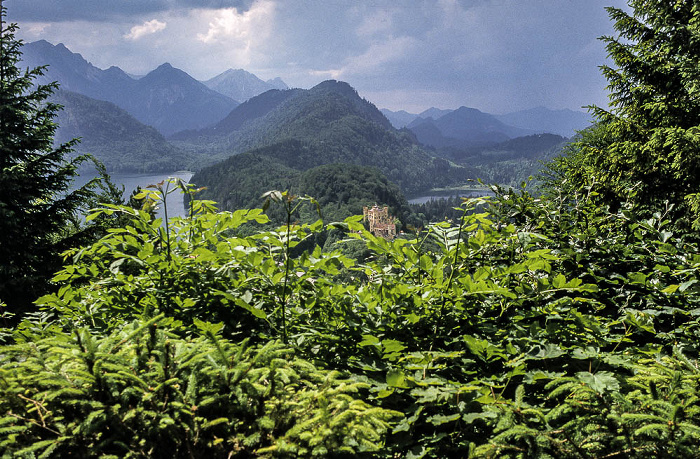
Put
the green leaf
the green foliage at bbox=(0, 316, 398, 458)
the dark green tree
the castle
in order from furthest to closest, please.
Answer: the dark green tree, the castle, the green leaf, the green foliage at bbox=(0, 316, 398, 458)

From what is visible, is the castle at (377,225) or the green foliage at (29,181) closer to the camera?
the castle at (377,225)

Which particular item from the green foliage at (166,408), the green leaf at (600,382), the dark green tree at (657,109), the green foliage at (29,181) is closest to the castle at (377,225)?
the green foliage at (166,408)

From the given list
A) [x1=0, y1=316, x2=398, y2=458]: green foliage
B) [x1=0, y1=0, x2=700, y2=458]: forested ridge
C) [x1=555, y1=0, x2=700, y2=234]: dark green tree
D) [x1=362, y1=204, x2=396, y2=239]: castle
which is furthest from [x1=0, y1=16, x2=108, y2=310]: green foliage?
[x1=555, y1=0, x2=700, y2=234]: dark green tree

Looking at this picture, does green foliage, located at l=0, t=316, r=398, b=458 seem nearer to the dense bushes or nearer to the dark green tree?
the dense bushes

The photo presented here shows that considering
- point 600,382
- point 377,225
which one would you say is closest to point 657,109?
point 377,225

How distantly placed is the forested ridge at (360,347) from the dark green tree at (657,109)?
1225 cm

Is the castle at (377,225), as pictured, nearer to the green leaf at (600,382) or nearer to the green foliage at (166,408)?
the green foliage at (166,408)

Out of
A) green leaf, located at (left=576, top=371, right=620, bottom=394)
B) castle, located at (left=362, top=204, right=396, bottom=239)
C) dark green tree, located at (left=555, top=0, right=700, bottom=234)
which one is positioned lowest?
green leaf, located at (left=576, top=371, right=620, bottom=394)

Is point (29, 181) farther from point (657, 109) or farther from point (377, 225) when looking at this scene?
point (657, 109)

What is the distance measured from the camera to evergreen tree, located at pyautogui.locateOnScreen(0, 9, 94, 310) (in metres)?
12.6

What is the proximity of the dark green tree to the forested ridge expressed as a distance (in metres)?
12.3

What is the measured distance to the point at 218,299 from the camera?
1.76 m

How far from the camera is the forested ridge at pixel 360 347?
3.46 ft

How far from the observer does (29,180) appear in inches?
525
